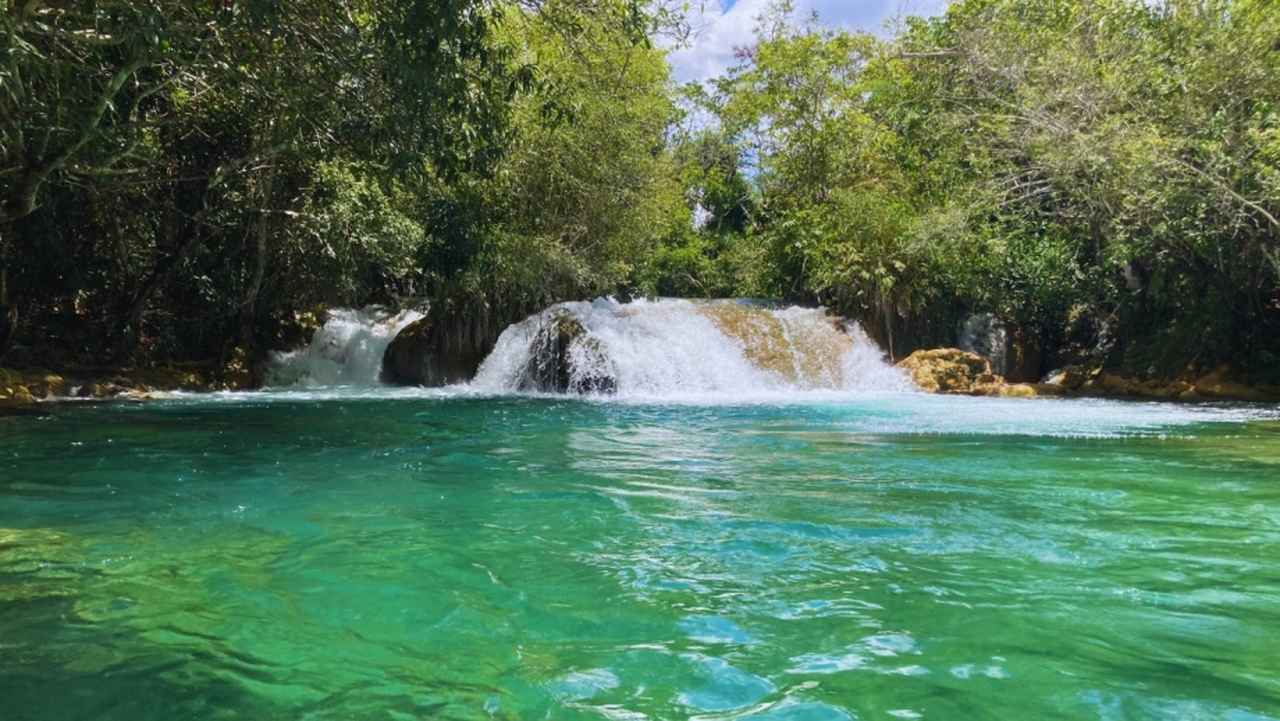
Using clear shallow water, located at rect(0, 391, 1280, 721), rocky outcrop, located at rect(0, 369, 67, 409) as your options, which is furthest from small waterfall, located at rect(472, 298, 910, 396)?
clear shallow water, located at rect(0, 391, 1280, 721)

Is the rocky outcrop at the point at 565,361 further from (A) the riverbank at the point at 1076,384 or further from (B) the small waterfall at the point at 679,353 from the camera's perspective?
(A) the riverbank at the point at 1076,384

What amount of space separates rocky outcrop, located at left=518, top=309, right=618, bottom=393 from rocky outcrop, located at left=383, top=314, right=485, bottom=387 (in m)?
1.86

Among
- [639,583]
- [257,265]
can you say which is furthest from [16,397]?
[639,583]

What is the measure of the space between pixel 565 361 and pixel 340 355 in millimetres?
5740

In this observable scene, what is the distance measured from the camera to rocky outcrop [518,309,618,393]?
15.9 metres

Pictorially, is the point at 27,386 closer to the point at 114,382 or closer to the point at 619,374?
the point at 114,382

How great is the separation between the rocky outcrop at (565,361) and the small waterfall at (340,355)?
12.8 ft

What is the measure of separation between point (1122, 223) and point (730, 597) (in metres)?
15.0

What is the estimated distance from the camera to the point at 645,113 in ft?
66.3

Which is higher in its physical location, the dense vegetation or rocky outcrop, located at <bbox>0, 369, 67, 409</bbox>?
the dense vegetation

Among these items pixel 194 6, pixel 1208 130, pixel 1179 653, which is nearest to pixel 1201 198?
pixel 1208 130

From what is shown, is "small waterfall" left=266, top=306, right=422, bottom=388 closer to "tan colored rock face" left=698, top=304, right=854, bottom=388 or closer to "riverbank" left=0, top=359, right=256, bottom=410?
"riverbank" left=0, top=359, right=256, bottom=410

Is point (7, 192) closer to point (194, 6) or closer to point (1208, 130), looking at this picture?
point (194, 6)

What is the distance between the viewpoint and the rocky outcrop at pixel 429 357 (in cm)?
1819
